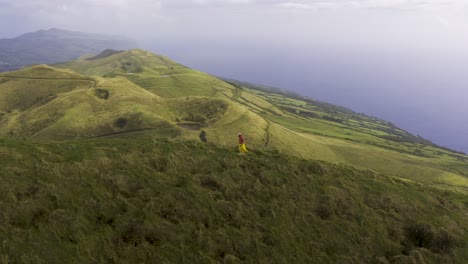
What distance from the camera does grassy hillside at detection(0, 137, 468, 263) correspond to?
19.0 metres

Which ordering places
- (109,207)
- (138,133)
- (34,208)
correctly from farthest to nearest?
(138,133)
(109,207)
(34,208)

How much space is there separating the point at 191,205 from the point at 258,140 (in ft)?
292

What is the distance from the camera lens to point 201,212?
74.5 feet

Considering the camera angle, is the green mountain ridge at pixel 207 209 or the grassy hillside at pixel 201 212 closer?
the grassy hillside at pixel 201 212

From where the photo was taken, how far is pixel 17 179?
76.9 feet

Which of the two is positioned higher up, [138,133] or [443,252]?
[443,252]

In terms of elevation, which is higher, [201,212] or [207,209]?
[207,209]

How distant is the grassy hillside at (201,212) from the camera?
62.3ft

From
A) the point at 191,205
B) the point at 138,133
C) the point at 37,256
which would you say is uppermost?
the point at 191,205

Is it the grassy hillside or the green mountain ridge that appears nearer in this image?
the grassy hillside

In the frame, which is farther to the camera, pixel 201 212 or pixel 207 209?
pixel 207 209

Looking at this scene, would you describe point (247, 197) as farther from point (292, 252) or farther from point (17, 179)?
point (17, 179)

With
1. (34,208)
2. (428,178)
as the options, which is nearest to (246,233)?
(34,208)

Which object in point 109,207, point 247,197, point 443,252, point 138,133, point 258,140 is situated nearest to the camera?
point 109,207
